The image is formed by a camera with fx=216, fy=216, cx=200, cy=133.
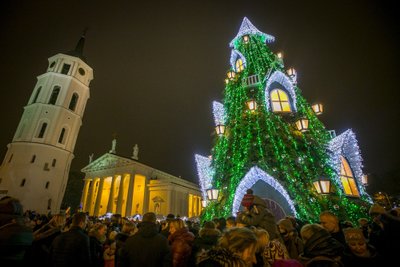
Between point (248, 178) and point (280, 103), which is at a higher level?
point (280, 103)

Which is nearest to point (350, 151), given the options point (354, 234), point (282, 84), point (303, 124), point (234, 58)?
point (303, 124)

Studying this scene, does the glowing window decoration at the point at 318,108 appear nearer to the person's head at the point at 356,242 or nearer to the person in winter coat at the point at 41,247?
the person's head at the point at 356,242

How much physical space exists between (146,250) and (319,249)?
2.87 meters

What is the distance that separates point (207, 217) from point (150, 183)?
36.1 m

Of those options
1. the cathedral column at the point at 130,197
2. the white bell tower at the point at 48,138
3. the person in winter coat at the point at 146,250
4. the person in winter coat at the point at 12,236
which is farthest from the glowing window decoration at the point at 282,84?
the cathedral column at the point at 130,197

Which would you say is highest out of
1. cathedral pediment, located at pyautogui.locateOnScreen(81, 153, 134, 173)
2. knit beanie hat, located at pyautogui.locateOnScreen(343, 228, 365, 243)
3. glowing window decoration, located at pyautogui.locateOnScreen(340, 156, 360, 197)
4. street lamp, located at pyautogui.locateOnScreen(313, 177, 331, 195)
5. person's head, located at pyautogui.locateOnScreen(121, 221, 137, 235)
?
cathedral pediment, located at pyautogui.locateOnScreen(81, 153, 134, 173)

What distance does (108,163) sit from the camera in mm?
49375

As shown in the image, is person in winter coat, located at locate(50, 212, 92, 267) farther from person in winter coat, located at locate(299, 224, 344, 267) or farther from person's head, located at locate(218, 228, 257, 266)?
person in winter coat, located at locate(299, 224, 344, 267)

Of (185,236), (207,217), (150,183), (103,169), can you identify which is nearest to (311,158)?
(207,217)

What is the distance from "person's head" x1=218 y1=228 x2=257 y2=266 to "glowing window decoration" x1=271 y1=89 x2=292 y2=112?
15.4m

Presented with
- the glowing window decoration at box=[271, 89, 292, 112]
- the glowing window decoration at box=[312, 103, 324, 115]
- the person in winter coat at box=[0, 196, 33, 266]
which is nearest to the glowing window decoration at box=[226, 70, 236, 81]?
the glowing window decoration at box=[271, 89, 292, 112]

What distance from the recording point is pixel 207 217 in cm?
1375

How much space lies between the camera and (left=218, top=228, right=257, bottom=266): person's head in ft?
7.50

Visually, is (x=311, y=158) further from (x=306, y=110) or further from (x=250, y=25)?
(x=250, y=25)
